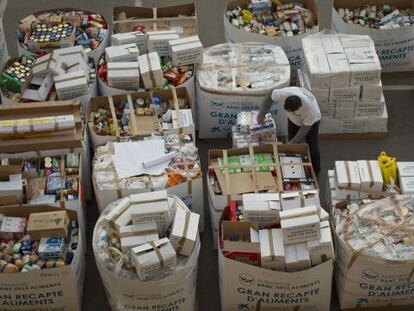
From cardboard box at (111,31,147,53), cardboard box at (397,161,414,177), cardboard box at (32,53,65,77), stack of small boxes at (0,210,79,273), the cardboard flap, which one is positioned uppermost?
cardboard box at (111,31,147,53)

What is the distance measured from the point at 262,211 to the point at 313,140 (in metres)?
1.68

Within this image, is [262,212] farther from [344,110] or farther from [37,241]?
[344,110]

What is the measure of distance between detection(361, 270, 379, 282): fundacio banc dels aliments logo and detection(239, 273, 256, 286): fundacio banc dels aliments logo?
892mm

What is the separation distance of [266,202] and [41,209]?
194cm

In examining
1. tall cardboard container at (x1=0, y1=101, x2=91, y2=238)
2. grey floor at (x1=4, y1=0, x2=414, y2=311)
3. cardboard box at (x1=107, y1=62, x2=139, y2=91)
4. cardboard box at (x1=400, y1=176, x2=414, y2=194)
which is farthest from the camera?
cardboard box at (x1=107, y1=62, x2=139, y2=91)

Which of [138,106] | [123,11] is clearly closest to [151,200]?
[138,106]

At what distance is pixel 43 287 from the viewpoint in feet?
17.6

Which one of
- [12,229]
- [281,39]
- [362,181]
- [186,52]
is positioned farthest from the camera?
[281,39]

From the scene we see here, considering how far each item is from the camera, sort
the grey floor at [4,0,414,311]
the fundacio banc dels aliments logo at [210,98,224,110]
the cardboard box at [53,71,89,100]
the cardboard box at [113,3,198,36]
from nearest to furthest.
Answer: the grey floor at [4,0,414,311]
the cardboard box at [53,71,89,100]
the fundacio banc dels aliments logo at [210,98,224,110]
the cardboard box at [113,3,198,36]

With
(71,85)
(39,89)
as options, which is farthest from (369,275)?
(39,89)

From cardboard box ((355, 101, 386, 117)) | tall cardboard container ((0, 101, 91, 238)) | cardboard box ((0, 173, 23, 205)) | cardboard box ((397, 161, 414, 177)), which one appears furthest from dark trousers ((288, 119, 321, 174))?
cardboard box ((0, 173, 23, 205))

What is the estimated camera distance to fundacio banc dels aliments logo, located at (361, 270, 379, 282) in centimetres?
533

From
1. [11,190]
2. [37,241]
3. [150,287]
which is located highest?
[11,190]

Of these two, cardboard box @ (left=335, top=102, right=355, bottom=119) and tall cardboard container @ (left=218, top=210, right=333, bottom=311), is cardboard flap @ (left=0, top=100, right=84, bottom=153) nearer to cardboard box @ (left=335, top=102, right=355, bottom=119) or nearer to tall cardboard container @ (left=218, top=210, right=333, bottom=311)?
tall cardboard container @ (left=218, top=210, right=333, bottom=311)
